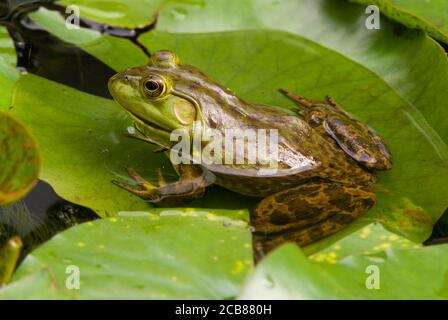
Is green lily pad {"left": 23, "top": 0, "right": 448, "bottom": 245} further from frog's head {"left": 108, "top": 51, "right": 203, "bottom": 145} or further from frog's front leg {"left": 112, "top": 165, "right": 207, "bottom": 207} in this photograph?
frog's front leg {"left": 112, "top": 165, "right": 207, "bottom": 207}

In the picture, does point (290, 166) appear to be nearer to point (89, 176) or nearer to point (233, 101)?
point (233, 101)

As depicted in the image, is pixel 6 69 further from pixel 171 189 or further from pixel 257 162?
pixel 257 162

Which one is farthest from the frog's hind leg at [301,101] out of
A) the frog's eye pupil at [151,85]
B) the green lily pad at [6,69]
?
the green lily pad at [6,69]

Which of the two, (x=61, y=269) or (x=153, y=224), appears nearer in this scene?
(x=61, y=269)

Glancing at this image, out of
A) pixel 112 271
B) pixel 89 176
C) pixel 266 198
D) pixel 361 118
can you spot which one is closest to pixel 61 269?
pixel 112 271

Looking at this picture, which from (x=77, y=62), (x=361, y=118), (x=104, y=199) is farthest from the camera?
(x=77, y=62)
